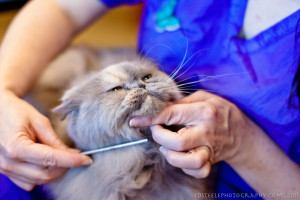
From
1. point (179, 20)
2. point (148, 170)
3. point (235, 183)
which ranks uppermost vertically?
point (179, 20)

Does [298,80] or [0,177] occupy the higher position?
[298,80]

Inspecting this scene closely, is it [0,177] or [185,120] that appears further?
[0,177]

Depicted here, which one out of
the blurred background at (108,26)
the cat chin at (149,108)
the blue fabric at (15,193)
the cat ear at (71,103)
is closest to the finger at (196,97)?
the cat chin at (149,108)

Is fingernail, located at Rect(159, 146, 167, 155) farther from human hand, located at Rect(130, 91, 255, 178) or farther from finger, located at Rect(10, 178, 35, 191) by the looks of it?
finger, located at Rect(10, 178, 35, 191)

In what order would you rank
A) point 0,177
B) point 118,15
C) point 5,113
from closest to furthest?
point 5,113
point 0,177
point 118,15

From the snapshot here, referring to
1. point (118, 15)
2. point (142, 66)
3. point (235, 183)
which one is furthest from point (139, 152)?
point (118, 15)

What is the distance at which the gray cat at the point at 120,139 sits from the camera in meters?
0.72

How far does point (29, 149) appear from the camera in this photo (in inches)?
28.8

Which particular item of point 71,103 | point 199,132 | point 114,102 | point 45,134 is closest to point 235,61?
point 199,132

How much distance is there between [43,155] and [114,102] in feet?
0.79

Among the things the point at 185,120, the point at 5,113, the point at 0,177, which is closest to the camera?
the point at 185,120

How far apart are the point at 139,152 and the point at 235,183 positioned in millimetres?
387

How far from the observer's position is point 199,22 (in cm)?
91

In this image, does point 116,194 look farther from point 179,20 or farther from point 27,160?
point 179,20
